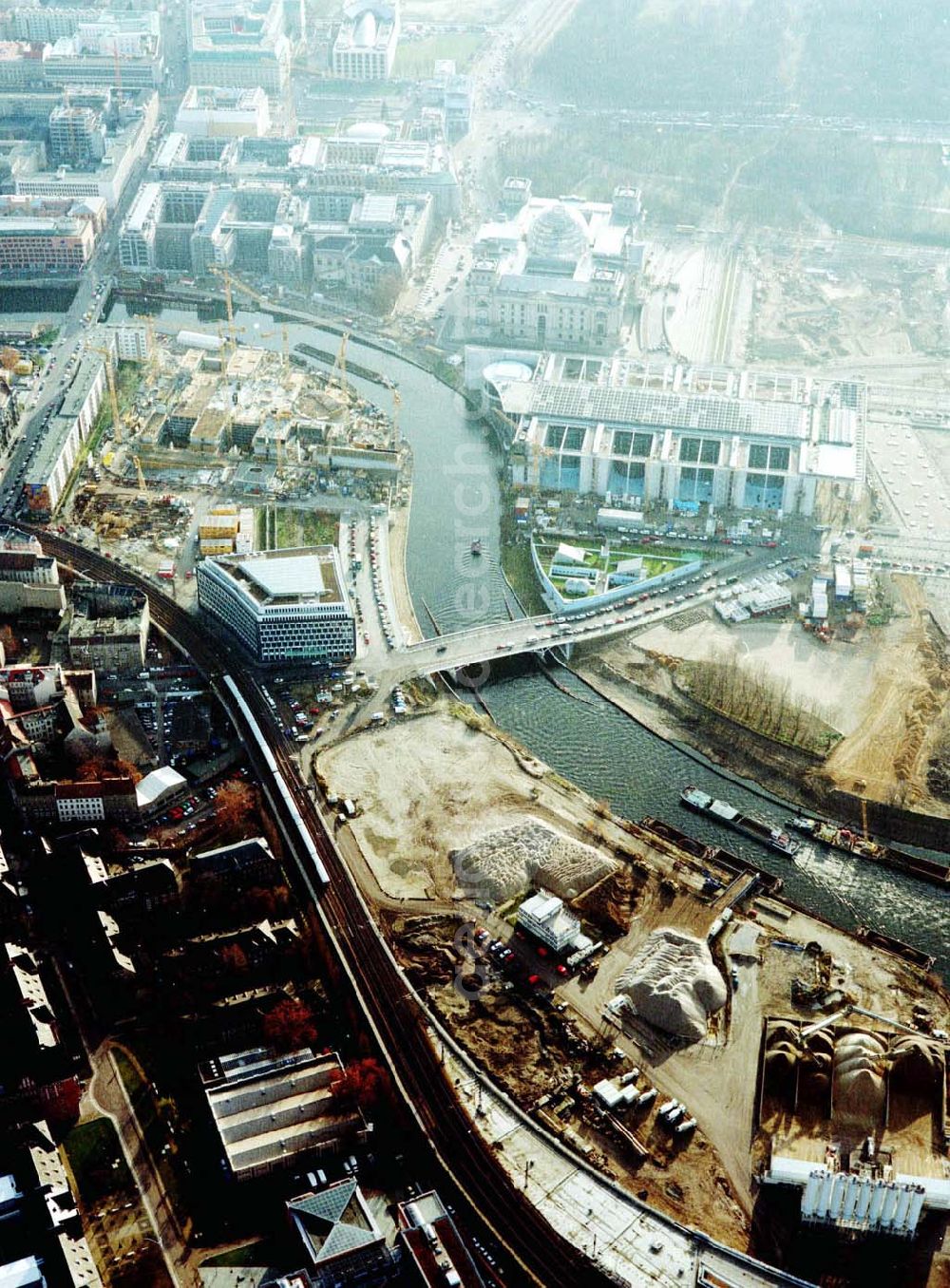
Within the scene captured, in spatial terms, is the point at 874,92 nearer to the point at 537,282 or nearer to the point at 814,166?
the point at 814,166

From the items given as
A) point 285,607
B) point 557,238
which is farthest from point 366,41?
point 285,607

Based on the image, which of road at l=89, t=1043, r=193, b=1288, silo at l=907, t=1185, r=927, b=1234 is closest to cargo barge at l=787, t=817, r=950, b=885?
silo at l=907, t=1185, r=927, b=1234

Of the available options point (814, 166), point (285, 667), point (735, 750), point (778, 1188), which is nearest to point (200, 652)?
point (285, 667)

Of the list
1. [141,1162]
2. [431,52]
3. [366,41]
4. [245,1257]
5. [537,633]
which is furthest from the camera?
[431,52]

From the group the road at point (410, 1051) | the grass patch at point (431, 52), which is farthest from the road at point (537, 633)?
the grass patch at point (431, 52)

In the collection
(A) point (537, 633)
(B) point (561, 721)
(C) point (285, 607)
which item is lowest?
(B) point (561, 721)

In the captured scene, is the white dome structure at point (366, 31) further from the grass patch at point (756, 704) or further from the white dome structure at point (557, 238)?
the grass patch at point (756, 704)

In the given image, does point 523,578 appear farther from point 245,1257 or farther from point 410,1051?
point 245,1257

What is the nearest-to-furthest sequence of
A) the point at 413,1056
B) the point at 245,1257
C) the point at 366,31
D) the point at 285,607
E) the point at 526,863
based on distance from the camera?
A: the point at 245,1257, the point at 413,1056, the point at 526,863, the point at 285,607, the point at 366,31
